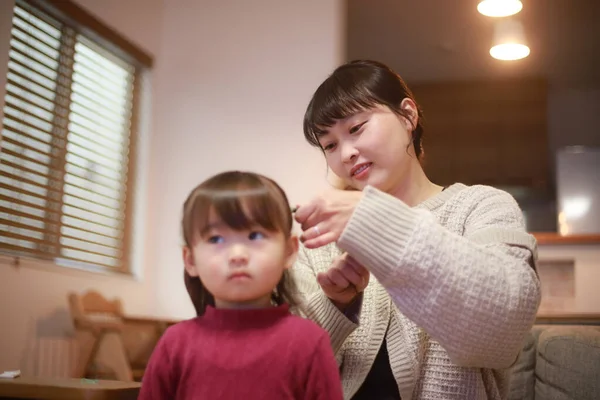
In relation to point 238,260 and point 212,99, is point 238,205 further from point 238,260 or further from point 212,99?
point 212,99

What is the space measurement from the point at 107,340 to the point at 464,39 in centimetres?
302

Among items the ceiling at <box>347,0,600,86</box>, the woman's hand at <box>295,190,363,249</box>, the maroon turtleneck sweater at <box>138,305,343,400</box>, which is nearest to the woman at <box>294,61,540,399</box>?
the woman's hand at <box>295,190,363,249</box>

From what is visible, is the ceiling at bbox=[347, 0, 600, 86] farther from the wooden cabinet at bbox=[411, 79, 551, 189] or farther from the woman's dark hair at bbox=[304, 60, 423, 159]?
the woman's dark hair at bbox=[304, 60, 423, 159]

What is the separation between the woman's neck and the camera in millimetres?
1217

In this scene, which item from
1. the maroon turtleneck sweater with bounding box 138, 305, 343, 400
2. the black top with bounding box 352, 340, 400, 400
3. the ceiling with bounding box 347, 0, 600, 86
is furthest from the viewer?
the ceiling with bounding box 347, 0, 600, 86

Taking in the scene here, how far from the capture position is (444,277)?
0.75m

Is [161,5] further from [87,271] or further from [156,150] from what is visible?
[87,271]

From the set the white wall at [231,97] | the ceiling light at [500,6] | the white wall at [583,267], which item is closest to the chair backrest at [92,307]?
the white wall at [231,97]

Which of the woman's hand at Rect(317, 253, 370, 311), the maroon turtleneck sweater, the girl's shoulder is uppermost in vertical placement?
the woman's hand at Rect(317, 253, 370, 311)

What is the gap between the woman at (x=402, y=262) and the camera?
0.76 meters

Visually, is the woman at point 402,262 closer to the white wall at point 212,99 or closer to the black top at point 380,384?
the black top at point 380,384

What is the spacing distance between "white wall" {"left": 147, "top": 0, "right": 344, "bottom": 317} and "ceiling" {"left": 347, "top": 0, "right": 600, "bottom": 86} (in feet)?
2.46

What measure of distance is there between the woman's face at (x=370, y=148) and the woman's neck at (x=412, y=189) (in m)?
0.03

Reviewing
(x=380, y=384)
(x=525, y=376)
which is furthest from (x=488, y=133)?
(x=380, y=384)
